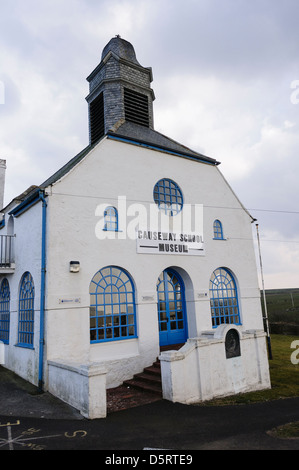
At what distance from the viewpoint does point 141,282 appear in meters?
10.9

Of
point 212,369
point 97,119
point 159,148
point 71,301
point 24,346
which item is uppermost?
point 97,119

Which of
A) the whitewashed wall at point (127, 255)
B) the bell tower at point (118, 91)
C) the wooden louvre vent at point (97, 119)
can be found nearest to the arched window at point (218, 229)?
the whitewashed wall at point (127, 255)

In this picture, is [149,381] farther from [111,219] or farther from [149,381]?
[111,219]

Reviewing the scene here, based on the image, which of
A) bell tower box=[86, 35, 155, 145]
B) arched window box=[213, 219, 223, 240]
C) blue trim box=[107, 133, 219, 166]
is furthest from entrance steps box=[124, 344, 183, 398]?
bell tower box=[86, 35, 155, 145]

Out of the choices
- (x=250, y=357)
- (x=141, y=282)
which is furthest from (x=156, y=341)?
(x=250, y=357)

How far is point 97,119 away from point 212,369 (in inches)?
454

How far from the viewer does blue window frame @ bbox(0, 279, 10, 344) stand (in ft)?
40.9

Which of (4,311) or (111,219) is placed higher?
(111,219)

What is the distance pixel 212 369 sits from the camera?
9227mm

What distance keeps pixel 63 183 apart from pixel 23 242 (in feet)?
9.20

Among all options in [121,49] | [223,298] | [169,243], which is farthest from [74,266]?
[121,49]

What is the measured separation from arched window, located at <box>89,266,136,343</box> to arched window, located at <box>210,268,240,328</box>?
148 inches

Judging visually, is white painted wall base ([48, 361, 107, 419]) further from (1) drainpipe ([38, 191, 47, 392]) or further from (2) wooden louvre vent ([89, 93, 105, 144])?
(2) wooden louvre vent ([89, 93, 105, 144])

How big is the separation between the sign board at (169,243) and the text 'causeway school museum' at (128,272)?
4 cm
